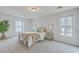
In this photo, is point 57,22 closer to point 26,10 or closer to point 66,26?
point 66,26

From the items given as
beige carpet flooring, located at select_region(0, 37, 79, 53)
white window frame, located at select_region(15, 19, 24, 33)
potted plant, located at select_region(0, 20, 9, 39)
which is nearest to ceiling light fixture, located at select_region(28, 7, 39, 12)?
white window frame, located at select_region(15, 19, 24, 33)

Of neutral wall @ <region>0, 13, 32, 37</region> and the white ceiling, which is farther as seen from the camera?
neutral wall @ <region>0, 13, 32, 37</region>

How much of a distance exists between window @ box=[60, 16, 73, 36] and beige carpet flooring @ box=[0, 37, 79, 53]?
0.32m

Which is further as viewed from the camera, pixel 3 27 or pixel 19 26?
pixel 19 26

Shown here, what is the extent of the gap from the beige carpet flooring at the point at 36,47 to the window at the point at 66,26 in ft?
1.06

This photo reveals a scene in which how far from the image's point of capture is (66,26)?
91.3 inches

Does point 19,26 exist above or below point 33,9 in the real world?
below

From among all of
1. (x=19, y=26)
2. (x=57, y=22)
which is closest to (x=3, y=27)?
(x=19, y=26)

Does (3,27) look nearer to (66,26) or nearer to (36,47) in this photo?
(36,47)

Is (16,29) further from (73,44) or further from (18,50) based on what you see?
(73,44)

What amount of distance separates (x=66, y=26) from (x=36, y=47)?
38.8 inches

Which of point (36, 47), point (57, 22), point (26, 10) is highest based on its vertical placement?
point (26, 10)

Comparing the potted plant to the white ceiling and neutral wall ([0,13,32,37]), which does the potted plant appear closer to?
neutral wall ([0,13,32,37])

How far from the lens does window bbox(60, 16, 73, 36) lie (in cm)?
228
